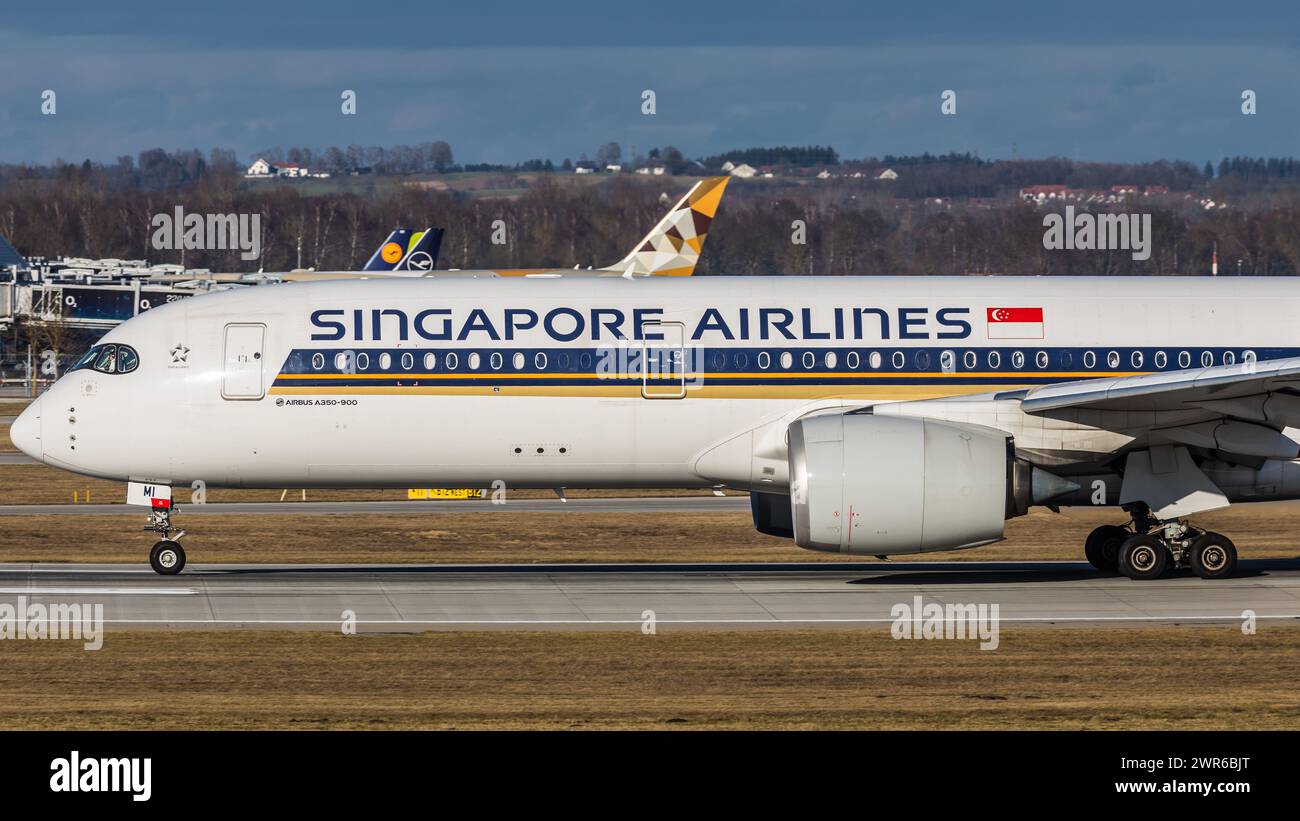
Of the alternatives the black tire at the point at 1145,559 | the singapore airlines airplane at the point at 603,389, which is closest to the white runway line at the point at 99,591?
the singapore airlines airplane at the point at 603,389

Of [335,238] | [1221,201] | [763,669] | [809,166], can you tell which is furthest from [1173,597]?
[809,166]

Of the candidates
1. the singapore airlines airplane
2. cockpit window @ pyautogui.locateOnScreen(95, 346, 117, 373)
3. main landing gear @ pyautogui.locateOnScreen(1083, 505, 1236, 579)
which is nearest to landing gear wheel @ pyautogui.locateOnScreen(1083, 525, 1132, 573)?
the singapore airlines airplane

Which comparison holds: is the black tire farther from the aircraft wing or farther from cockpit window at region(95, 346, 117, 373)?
cockpit window at region(95, 346, 117, 373)

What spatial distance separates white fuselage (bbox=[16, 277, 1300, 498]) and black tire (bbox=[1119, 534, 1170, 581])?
159cm

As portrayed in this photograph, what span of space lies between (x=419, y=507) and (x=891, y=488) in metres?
19.3

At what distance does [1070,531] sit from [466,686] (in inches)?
798

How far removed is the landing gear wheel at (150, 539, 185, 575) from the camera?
27562 millimetres

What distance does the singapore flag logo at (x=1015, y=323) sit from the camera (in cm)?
2697

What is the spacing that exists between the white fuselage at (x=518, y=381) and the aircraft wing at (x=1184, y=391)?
1431 millimetres

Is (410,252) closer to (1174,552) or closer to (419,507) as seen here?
(419,507)

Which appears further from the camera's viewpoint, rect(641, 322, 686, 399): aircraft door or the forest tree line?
the forest tree line

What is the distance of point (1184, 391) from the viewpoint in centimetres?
2445

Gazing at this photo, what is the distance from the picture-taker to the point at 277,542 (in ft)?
116

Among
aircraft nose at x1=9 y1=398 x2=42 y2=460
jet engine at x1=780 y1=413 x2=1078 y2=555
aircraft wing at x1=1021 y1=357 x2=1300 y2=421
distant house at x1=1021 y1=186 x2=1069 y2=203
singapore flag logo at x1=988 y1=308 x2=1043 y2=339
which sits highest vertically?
distant house at x1=1021 y1=186 x2=1069 y2=203
